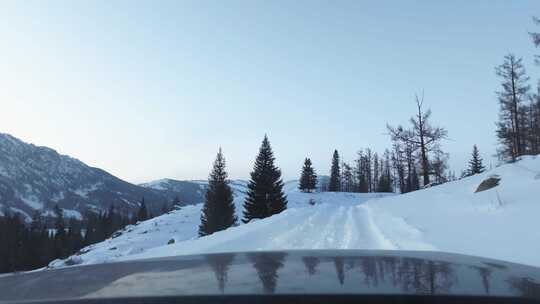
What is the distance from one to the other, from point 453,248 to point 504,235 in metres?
1.26

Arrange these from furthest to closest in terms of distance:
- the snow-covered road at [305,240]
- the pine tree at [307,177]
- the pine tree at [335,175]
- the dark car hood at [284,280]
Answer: the pine tree at [335,175]
the pine tree at [307,177]
the snow-covered road at [305,240]
the dark car hood at [284,280]

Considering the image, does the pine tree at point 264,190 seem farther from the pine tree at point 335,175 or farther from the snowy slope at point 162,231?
the pine tree at point 335,175

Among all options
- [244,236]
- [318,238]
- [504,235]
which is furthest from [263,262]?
[244,236]

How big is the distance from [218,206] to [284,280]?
45.3 m

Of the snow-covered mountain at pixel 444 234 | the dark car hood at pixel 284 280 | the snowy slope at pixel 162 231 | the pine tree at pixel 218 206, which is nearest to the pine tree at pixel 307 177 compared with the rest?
the snowy slope at pixel 162 231

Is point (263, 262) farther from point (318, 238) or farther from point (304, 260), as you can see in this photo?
point (318, 238)

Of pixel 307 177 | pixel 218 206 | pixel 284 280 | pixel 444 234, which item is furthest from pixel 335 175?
pixel 284 280

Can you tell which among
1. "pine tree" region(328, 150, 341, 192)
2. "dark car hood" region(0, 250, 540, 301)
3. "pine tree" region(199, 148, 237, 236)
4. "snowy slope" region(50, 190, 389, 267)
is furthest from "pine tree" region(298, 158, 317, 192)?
"dark car hood" region(0, 250, 540, 301)

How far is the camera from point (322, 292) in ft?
5.88

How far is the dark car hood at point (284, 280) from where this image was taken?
1814mm

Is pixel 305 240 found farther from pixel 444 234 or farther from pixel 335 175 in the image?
pixel 335 175

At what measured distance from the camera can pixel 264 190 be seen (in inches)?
1757

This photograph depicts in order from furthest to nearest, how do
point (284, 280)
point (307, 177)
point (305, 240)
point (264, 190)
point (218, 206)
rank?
point (307, 177) → point (218, 206) → point (264, 190) → point (305, 240) → point (284, 280)

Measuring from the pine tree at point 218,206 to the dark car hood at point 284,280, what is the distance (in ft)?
132
